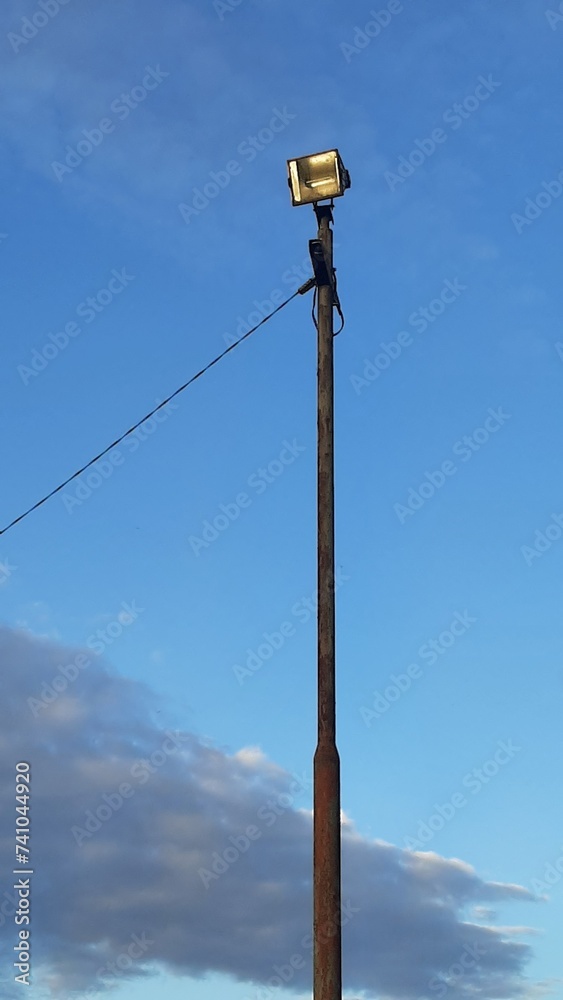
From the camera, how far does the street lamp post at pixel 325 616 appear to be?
8016mm

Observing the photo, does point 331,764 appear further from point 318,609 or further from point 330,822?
point 318,609

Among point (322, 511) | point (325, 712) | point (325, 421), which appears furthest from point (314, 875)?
point (325, 421)

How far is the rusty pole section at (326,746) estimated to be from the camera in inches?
314

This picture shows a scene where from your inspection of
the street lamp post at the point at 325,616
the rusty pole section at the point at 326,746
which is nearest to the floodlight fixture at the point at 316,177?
the street lamp post at the point at 325,616

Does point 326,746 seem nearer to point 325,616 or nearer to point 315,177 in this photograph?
point 325,616

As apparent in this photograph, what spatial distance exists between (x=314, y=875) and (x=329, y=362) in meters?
4.13

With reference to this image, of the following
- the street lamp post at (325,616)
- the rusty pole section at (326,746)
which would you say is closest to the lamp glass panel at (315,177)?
the street lamp post at (325,616)

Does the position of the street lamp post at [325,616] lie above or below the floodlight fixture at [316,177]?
below

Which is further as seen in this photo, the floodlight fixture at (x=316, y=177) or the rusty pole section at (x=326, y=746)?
the floodlight fixture at (x=316, y=177)

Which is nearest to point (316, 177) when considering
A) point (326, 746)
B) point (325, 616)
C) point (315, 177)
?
point (315, 177)

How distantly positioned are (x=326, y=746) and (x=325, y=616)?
98 cm

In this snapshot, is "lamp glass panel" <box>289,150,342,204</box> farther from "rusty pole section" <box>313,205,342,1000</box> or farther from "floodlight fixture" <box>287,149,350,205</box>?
"rusty pole section" <box>313,205,342,1000</box>

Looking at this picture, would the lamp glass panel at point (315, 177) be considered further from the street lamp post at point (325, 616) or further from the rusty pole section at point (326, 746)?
the rusty pole section at point (326, 746)

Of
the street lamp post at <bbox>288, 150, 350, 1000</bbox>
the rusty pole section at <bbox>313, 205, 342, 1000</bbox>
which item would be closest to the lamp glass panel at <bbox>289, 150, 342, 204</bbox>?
the street lamp post at <bbox>288, 150, 350, 1000</bbox>
